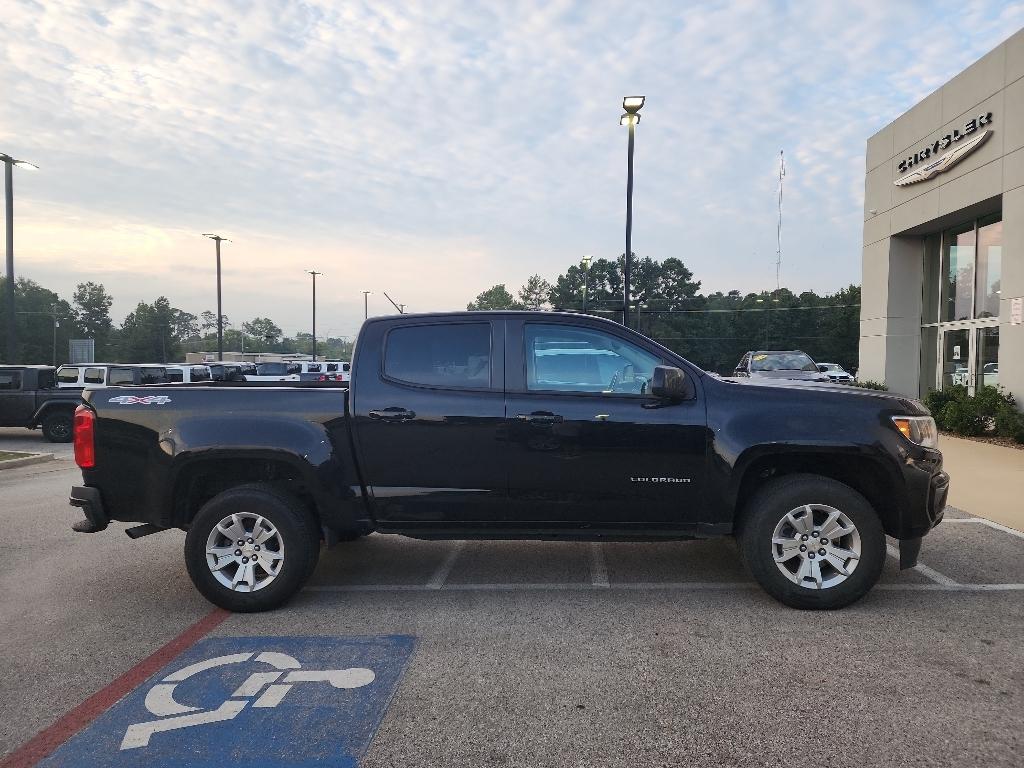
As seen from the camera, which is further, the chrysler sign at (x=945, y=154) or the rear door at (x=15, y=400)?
the rear door at (x=15, y=400)

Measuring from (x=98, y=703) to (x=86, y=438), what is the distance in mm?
1955

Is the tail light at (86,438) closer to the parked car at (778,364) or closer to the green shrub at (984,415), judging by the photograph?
the green shrub at (984,415)

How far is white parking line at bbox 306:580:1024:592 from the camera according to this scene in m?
4.94

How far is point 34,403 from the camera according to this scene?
15383mm

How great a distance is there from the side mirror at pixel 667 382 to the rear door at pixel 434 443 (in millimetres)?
981

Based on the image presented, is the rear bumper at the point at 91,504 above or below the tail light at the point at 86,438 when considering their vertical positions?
below

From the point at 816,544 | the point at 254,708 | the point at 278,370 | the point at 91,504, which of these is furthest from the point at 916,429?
the point at 278,370

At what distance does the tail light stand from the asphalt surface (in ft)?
3.16

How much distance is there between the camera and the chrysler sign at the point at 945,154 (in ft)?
49.5

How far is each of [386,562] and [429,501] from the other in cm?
140

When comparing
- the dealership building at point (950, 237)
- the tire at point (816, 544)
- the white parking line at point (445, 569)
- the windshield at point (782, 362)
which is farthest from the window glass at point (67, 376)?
the dealership building at point (950, 237)

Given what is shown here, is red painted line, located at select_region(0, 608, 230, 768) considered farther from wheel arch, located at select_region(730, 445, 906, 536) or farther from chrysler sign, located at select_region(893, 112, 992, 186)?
chrysler sign, located at select_region(893, 112, 992, 186)

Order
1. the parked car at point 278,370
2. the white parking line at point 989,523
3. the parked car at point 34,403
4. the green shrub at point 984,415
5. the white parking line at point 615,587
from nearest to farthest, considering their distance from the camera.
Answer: the white parking line at point 615,587 → the white parking line at point 989,523 → the green shrub at point 984,415 → the parked car at point 34,403 → the parked car at point 278,370

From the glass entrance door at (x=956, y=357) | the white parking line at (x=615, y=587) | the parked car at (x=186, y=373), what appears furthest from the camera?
the parked car at (x=186, y=373)
